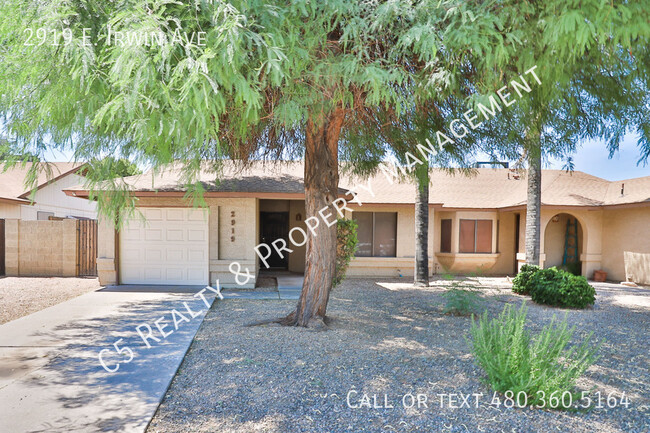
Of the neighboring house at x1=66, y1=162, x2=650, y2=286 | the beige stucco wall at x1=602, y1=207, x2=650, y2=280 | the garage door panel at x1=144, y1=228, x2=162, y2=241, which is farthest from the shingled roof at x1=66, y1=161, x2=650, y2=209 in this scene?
the garage door panel at x1=144, y1=228, x2=162, y2=241

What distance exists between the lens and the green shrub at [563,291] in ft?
28.3

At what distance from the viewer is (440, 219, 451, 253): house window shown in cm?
1530

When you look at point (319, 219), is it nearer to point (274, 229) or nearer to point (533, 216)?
point (533, 216)

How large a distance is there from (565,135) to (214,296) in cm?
791

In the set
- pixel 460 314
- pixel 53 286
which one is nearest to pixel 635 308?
pixel 460 314

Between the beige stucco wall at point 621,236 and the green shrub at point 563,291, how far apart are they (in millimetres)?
5350

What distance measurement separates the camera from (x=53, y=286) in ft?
36.1

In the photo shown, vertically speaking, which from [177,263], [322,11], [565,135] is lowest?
[177,263]

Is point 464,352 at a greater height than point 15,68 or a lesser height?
lesser

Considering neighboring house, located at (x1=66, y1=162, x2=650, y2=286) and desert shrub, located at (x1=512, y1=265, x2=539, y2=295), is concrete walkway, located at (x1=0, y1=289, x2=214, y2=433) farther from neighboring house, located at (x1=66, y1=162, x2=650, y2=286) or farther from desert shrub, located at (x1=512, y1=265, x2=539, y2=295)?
desert shrub, located at (x1=512, y1=265, x2=539, y2=295)

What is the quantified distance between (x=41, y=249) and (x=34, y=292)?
3.76 metres

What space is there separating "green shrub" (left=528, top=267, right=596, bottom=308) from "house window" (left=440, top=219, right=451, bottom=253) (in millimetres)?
6006

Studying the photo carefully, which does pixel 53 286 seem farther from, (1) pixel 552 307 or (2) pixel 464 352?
(1) pixel 552 307

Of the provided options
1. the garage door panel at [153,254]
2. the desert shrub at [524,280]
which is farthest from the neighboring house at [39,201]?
the desert shrub at [524,280]
